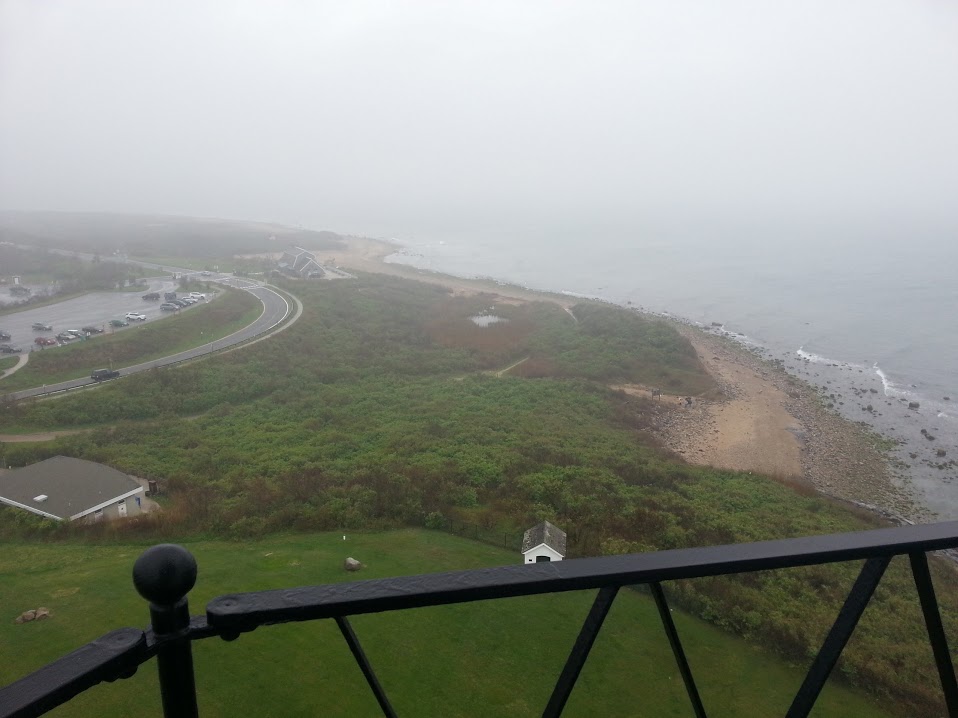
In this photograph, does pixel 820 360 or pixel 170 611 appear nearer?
pixel 170 611

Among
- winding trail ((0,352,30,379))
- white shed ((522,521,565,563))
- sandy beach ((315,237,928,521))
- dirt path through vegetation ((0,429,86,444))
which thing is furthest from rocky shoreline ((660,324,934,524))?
winding trail ((0,352,30,379))

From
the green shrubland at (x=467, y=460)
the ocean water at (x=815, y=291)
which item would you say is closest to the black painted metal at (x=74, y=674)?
the green shrubland at (x=467, y=460)

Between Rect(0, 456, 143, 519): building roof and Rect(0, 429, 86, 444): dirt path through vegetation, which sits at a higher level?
Rect(0, 456, 143, 519): building roof

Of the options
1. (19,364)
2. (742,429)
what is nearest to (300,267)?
(19,364)

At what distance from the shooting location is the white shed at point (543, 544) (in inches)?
478

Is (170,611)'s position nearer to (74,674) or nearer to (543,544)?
(74,674)

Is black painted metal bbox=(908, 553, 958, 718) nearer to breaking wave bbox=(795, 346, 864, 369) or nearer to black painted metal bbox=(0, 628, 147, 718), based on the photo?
black painted metal bbox=(0, 628, 147, 718)

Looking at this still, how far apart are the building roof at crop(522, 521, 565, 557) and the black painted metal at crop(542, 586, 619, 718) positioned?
440 inches

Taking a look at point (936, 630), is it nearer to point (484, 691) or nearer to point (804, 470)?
point (484, 691)

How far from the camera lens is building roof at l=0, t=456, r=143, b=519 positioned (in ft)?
48.1

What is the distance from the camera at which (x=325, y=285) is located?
48344 mm

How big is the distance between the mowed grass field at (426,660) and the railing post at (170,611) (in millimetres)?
7167

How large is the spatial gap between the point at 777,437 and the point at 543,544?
1964 centimetres

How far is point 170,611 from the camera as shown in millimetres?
1048
